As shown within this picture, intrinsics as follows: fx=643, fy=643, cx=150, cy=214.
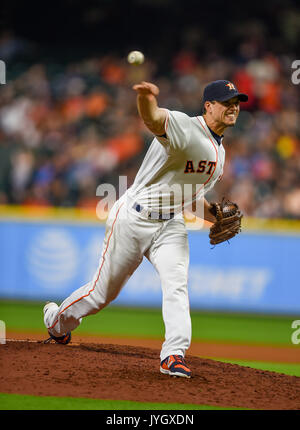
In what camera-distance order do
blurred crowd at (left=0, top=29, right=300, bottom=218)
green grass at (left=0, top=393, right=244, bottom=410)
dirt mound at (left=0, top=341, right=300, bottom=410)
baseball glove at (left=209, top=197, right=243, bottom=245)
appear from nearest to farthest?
green grass at (left=0, top=393, right=244, bottom=410) < dirt mound at (left=0, top=341, right=300, bottom=410) < baseball glove at (left=209, top=197, right=243, bottom=245) < blurred crowd at (left=0, top=29, right=300, bottom=218)

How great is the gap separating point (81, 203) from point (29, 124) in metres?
2.39

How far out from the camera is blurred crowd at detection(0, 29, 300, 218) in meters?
10.6

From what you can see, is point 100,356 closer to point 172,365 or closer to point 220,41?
point 172,365

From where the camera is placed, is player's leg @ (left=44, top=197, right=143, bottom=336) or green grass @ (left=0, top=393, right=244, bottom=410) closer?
green grass @ (left=0, top=393, right=244, bottom=410)

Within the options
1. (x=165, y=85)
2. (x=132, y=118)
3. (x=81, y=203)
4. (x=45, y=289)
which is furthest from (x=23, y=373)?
(x=165, y=85)

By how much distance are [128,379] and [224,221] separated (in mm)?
1519

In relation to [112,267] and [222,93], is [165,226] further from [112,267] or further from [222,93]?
[222,93]

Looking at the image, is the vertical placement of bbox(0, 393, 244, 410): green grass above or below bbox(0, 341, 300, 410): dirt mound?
below

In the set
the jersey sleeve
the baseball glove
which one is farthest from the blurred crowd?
the jersey sleeve

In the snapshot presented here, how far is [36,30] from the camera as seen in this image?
1532 centimetres

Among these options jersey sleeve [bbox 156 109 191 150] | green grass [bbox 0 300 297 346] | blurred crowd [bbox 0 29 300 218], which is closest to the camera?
jersey sleeve [bbox 156 109 191 150]

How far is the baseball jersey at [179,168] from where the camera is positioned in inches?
168

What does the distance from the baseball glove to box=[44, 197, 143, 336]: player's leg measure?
767 mm

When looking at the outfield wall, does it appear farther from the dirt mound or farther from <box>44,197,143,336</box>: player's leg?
<box>44,197,143,336</box>: player's leg
